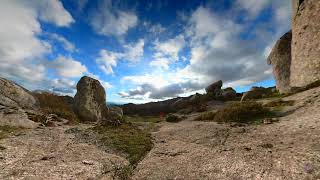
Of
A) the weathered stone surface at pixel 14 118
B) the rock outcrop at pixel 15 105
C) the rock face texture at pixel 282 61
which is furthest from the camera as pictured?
the rock face texture at pixel 282 61

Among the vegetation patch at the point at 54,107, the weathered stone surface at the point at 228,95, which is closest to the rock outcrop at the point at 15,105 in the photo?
the vegetation patch at the point at 54,107

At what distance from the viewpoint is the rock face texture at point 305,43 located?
29.4 metres

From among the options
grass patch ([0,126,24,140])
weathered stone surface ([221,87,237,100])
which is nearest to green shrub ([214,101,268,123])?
grass patch ([0,126,24,140])

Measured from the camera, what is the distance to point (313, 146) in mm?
11016

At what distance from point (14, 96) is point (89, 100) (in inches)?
357

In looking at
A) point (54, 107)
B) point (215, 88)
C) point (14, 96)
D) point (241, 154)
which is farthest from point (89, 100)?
point (215, 88)

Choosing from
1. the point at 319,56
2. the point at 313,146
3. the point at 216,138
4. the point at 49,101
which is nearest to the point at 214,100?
the point at 319,56

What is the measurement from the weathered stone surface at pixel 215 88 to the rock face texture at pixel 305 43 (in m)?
26.9

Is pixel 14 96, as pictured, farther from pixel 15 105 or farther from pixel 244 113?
pixel 244 113

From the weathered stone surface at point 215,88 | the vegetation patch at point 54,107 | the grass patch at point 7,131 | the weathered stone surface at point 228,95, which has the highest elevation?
the weathered stone surface at point 215,88

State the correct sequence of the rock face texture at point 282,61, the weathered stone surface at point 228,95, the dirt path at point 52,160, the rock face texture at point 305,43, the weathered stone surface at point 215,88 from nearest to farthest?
the dirt path at point 52,160
the rock face texture at point 305,43
the rock face texture at point 282,61
the weathered stone surface at point 228,95
the weathered stone surface at point 215,88

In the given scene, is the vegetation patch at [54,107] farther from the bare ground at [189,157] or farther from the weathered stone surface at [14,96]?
the bare ground at [189,157]

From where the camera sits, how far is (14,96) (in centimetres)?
2350

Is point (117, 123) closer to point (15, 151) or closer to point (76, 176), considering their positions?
point (15, 151)
